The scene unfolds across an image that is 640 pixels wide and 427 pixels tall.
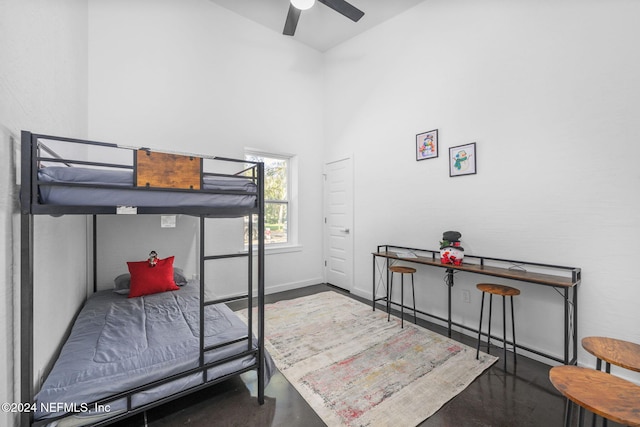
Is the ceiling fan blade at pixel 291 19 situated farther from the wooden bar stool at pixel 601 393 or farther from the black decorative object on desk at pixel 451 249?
the wooden bar stool at pixel 601 393

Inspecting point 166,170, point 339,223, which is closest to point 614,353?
point 166,170

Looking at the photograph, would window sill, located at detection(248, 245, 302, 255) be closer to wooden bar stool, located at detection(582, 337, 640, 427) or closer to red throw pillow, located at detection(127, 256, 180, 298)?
red throw pillow, located at detection(127, 256, 180, 298)

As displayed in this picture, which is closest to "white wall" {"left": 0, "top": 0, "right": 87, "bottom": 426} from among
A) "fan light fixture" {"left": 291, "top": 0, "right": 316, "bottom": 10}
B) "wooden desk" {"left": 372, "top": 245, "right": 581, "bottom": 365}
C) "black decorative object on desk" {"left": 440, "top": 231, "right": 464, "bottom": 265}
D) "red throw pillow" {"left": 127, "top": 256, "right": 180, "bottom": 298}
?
"red throw pillow" {"left": 127, "top": 256, "right": 180, "bottom": 298}

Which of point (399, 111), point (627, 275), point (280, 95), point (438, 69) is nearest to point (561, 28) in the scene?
point (438, 69)

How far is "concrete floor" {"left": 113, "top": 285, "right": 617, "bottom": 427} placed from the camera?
1685 mm

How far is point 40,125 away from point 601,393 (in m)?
3.06

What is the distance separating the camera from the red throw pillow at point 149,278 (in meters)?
2.80

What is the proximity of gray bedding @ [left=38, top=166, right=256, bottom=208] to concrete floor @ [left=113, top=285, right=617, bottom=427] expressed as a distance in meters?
1.37

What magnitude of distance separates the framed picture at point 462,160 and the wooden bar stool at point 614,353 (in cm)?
177

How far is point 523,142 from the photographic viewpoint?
250 cm

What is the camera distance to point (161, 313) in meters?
2.30

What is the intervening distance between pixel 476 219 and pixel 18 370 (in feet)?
11.6

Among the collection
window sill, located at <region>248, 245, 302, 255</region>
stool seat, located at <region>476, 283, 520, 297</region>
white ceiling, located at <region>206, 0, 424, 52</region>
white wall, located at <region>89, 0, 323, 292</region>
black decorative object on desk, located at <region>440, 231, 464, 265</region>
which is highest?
white ceiling, located at <region>206, 0, 424, 52</region>

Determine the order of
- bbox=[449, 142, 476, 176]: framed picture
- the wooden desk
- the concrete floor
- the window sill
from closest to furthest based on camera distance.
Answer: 1. the concrete floor
2. the wooden desk
3. bbox=[449, 142, 476, 176]: framed picture
4. the window sill
